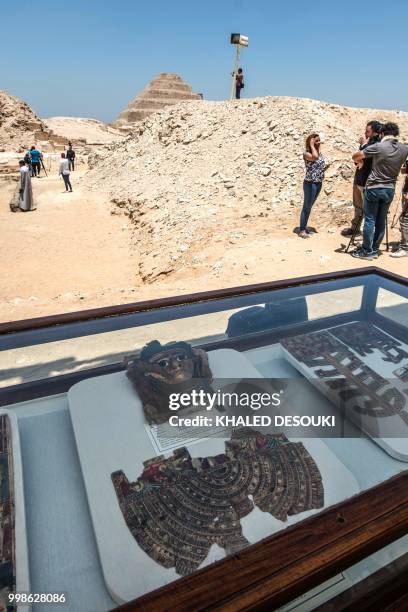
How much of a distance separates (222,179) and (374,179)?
4.99 meters

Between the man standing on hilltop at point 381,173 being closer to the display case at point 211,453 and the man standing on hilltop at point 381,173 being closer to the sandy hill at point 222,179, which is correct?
the sandy hill at point 222,179

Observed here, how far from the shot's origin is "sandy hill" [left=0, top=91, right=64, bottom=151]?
23.2m

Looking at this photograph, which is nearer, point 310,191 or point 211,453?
point 211,453

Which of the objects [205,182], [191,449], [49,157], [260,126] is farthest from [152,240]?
[49,157]

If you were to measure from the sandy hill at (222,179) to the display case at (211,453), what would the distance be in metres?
3.85

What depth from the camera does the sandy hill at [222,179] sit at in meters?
6.77

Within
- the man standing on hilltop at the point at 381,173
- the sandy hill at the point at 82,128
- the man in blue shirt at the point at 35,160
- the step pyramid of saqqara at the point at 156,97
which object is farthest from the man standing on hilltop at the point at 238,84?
the step pyramid of saqqara at the point at 156,97

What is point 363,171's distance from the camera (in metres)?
5.04

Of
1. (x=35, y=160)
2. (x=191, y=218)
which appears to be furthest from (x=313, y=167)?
(x=35, y=160)

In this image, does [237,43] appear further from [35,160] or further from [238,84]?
[35,160]

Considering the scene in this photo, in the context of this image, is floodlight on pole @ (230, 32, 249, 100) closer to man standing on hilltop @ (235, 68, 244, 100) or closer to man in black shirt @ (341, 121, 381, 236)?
man standing on hilltop @ (235, 68, 244, 100)

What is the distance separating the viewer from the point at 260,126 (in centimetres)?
1042

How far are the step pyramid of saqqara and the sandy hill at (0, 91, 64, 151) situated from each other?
818 inches

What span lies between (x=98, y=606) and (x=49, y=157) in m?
24.7
